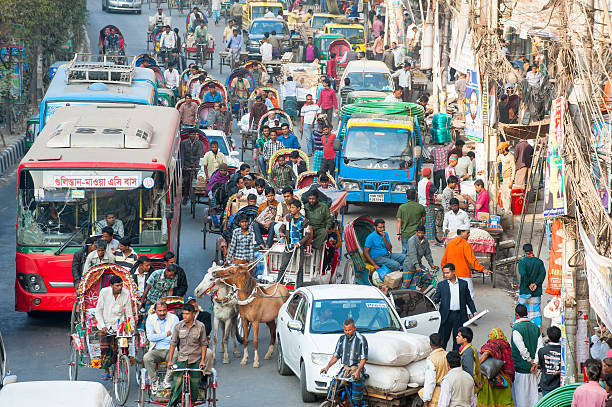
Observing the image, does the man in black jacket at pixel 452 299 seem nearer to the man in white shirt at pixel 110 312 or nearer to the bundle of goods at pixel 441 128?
the man in white shirt at pixel 110 312

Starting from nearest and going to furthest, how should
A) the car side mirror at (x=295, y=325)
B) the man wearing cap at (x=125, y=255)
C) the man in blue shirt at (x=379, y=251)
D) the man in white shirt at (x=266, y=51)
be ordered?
the car side mirror at (x=295, y=325) → the man wearing cap at (x=125, y=255) → the man in blue shirt at (x=379, y=251) → the man in white shirt at (x=266, y=51)

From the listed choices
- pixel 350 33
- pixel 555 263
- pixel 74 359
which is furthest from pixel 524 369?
pixel 350 33

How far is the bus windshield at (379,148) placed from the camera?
2502 cm

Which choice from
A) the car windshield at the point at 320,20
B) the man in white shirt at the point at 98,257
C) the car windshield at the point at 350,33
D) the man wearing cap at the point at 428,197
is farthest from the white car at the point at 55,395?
the car windshield at the point at 320,20

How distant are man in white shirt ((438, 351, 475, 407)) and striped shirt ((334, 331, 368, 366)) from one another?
4.56 feet

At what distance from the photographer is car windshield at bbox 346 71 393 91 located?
36250mm

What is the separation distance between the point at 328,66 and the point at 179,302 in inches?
1095

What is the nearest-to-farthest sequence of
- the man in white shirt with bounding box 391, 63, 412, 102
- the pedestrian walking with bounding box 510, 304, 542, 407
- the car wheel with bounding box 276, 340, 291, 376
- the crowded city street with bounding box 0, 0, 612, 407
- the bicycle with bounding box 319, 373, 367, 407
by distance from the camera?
the crowded city street with bounding box 0, 0, 612, 407 → the bicycle with bounding box 319, 373, 367, 407 → the pedestrian walking with bounding box 510, 304, 542, 407 → the car wheel with bounding box 276, 340, 291, 376 → the man in white shirt with bounding box 391, 63, 412, 102

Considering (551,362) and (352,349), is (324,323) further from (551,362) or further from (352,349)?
(551,362)

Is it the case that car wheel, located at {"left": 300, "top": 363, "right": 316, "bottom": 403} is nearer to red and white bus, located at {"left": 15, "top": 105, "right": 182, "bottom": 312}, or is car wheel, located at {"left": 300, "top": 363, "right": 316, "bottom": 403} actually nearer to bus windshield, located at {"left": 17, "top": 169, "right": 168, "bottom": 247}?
red and white bus, located at {"left": 15, "top": 105, "right": 182, "bottom": 312}

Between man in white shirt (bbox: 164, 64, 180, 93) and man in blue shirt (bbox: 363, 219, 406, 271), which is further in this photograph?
man in white shirt (bbox: 164, 64, 180, 93)

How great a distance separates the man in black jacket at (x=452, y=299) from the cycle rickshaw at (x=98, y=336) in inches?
162

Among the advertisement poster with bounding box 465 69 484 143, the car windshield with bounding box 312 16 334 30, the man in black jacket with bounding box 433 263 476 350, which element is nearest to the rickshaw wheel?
the man in black jacket with bounding box 433 263 476 350

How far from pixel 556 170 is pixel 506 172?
11.0 m
